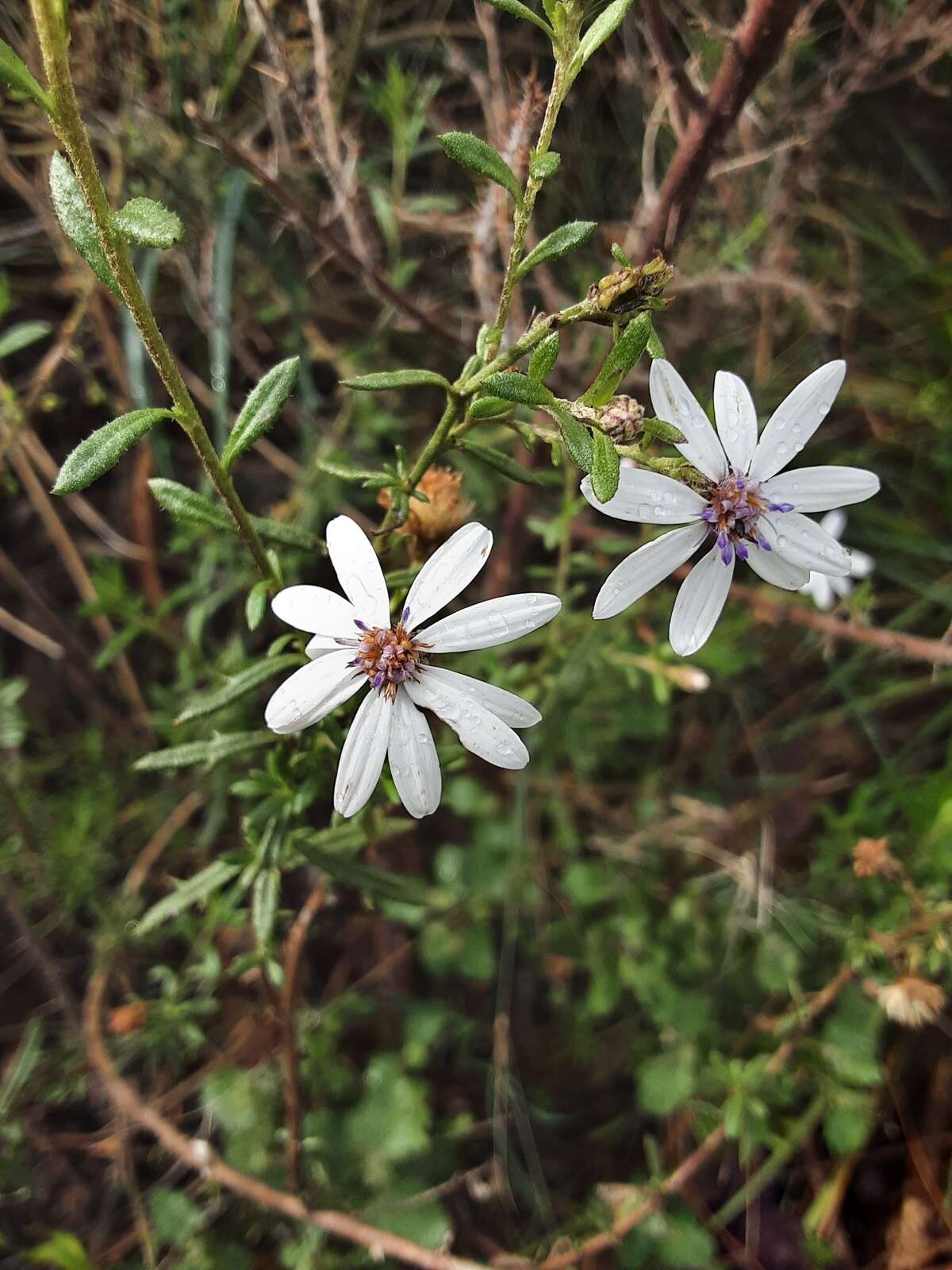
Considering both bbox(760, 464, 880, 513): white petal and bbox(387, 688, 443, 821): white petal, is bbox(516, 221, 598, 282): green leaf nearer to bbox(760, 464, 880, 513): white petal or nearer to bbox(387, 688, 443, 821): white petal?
bbox(760, 464, 880, 513): white petal

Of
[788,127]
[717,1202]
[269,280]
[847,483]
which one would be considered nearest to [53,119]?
[847,483]

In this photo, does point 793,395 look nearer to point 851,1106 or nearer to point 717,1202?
point 851,1106

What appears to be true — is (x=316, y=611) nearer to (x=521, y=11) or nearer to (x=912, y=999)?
(x=521, y=11)

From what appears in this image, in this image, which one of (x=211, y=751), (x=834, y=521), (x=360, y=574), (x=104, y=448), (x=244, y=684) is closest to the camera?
(x=104, y=448)

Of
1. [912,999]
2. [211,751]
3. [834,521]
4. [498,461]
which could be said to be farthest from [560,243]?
[834,521]

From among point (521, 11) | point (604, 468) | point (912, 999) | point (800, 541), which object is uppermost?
point (521, 11)

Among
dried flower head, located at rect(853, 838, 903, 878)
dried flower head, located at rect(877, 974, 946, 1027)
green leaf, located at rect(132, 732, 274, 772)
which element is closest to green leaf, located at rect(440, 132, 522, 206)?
green leaf, located at rect(132, 732, 274, 772)

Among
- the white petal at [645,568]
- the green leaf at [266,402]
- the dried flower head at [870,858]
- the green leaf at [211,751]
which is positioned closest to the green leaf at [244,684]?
the green leaf at [211,751]
